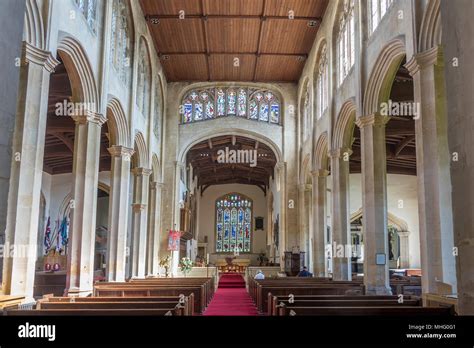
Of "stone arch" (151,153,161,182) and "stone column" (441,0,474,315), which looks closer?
"stone column" (441,0,474,315)

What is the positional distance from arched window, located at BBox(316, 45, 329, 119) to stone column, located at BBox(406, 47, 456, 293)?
810 cm

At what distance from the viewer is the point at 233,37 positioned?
1830cm

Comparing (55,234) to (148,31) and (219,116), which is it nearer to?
(219,116)

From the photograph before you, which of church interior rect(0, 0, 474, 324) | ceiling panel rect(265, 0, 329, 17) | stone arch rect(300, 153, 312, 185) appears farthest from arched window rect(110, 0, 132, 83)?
stone arch rect(300, 153, 312, 185)

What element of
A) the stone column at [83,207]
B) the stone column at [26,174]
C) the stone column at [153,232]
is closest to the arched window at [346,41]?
the stone column at [83,207]

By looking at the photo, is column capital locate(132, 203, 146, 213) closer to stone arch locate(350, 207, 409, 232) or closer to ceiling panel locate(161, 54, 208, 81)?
ceiling panel locate(161, 54, 208, 81)

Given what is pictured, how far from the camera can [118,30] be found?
14211mm

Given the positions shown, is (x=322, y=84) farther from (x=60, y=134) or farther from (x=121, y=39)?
(x=60, y=134)

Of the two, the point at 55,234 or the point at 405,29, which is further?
the point at 55,234

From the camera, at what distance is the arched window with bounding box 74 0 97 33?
11.1 metres

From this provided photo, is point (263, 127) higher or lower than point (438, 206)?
higher

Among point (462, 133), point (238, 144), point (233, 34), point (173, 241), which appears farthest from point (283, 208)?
point (462, 133)

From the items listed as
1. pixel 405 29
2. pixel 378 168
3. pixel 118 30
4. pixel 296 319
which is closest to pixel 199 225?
pixel 118 30

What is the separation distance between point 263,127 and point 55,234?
10.4m
